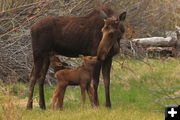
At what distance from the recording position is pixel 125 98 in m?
12.1

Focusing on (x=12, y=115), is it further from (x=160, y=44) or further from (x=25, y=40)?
(x=160, y=44)

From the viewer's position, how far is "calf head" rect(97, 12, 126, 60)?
9.55m

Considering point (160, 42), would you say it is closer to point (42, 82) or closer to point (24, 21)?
point (24, 21)

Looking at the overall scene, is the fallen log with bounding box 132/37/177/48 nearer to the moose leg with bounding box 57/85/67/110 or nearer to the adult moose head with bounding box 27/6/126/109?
the adult moose head with bounding box 27/6/126/109

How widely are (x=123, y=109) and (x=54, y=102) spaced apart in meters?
1.38

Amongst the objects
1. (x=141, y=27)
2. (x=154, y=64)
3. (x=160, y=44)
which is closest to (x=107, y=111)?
(x=141, y=27)

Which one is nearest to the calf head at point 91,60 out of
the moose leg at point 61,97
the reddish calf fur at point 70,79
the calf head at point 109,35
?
the reddish calf fur at point 70,79

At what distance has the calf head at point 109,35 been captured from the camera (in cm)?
955

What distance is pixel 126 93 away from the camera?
12.9 meters

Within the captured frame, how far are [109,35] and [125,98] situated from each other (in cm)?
291

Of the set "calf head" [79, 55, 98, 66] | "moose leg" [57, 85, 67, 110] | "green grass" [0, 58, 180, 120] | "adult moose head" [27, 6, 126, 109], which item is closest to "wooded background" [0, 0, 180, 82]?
"green grass" [0, 58, 180, 120]

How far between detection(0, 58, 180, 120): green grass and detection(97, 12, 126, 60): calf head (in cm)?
77

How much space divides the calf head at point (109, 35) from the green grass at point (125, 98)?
767 millimetres

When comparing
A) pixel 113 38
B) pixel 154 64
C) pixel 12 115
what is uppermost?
pixel 113 38
